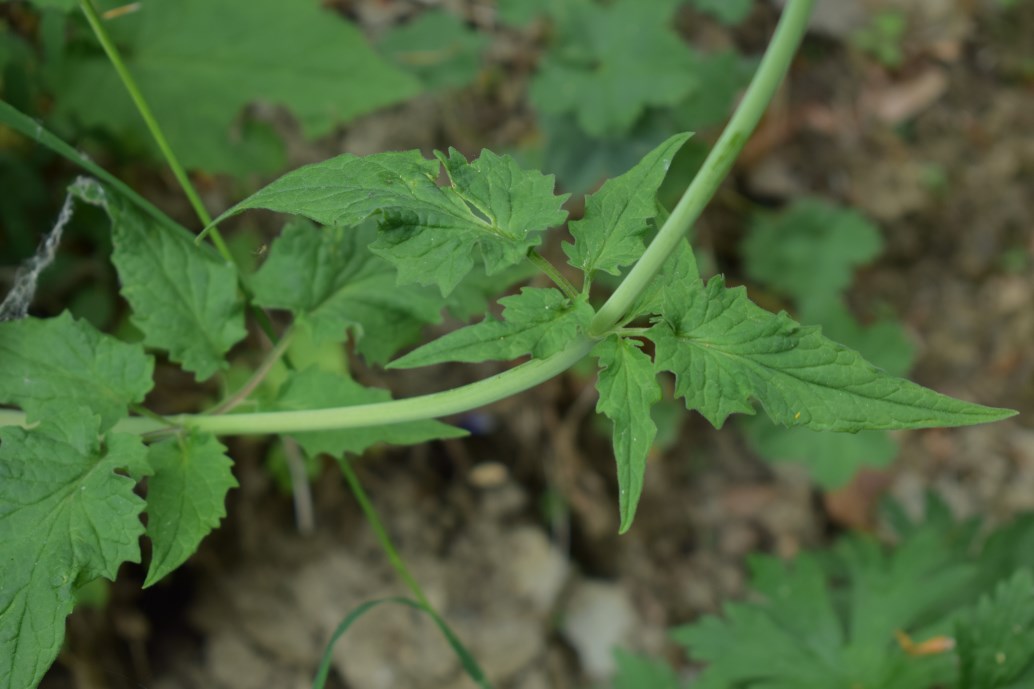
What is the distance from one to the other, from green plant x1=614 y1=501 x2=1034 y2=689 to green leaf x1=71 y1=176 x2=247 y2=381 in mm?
1490

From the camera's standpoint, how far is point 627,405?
128cm

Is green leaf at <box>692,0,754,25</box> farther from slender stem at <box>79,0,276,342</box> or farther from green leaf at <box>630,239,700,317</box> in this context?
slender stem at <box>79,0,276,342</box>

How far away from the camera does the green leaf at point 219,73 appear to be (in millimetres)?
2365

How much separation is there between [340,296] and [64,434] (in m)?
0.55

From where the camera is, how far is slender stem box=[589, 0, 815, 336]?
1310 millimetres

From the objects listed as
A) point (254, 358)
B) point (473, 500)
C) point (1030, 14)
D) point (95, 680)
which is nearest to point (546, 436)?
point (473, 500)

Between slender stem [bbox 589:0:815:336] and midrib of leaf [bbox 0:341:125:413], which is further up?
slender stem [bbox 589:0:815:336]

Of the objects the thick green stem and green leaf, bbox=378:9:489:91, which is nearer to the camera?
the thick green stem

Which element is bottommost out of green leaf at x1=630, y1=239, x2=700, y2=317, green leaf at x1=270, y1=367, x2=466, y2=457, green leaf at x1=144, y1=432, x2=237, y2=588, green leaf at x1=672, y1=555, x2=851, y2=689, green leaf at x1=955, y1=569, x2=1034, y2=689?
green leaf at x1=672, y1=555, x2=851, y2=689

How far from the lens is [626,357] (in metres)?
1.32

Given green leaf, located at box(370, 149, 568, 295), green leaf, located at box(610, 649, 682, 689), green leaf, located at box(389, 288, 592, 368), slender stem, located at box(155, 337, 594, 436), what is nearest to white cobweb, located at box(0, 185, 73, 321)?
slender stem, located at box(155, 337, 594, 436)

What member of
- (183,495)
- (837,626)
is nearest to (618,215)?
(183,495)

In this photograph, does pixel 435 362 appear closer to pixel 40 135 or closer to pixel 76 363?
pixel 76 363

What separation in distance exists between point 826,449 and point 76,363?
2735 mm
